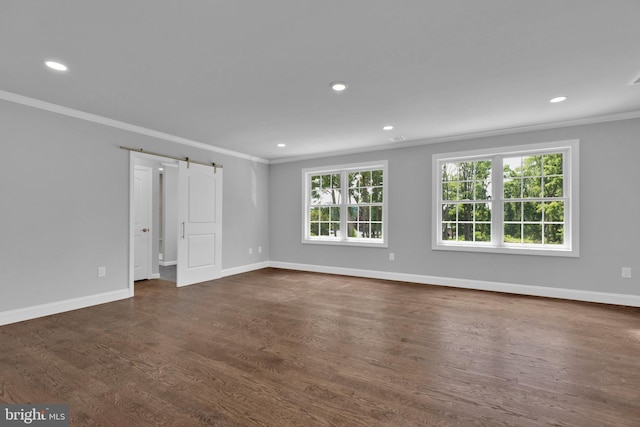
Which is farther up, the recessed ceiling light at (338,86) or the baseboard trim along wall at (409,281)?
the recessed ceiling light at (338,86)

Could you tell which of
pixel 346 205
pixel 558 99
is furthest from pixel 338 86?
pixel 346 205

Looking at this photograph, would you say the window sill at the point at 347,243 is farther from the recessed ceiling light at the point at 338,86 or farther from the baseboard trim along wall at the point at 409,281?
the recessed ceiling light at the point at 338,86

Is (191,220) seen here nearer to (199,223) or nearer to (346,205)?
(199,223)

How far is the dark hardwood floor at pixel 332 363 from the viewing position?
182 centimetres

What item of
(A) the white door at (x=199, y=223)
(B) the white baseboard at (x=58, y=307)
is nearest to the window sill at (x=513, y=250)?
(A) the white door at (x=199, y=223)

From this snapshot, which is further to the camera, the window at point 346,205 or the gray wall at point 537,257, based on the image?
the window at point 346,205

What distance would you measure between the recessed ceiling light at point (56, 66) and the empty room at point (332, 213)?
2 cm

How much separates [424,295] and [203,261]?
3838 mm

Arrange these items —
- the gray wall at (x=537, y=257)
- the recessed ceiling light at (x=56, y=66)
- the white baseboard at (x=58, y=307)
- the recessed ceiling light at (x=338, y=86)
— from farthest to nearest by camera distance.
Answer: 1. the gray wall at (x=537, y=257)
2. the white baseboard at (x=58, y=307)
3. the recessed ceiling light at (x=338, y=86)
4. the recessed ceiling light at (x=56, y=66)

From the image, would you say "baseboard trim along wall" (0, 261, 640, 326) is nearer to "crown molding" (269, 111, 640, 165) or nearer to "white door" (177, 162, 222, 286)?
"white door" (177, 162, 222, 286)

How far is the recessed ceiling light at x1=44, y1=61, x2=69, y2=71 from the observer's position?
8.79 ft

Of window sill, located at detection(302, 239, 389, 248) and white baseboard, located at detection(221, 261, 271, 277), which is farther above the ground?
window sill, located at detection(302, 239, 389, 248)

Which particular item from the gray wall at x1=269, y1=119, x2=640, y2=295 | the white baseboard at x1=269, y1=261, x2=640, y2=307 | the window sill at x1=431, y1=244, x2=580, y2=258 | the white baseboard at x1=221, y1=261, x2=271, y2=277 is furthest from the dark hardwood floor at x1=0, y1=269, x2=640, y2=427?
the white baseboard at x1=221, y1=261, x2=271, y2=277

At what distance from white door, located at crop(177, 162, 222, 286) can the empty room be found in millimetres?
40
